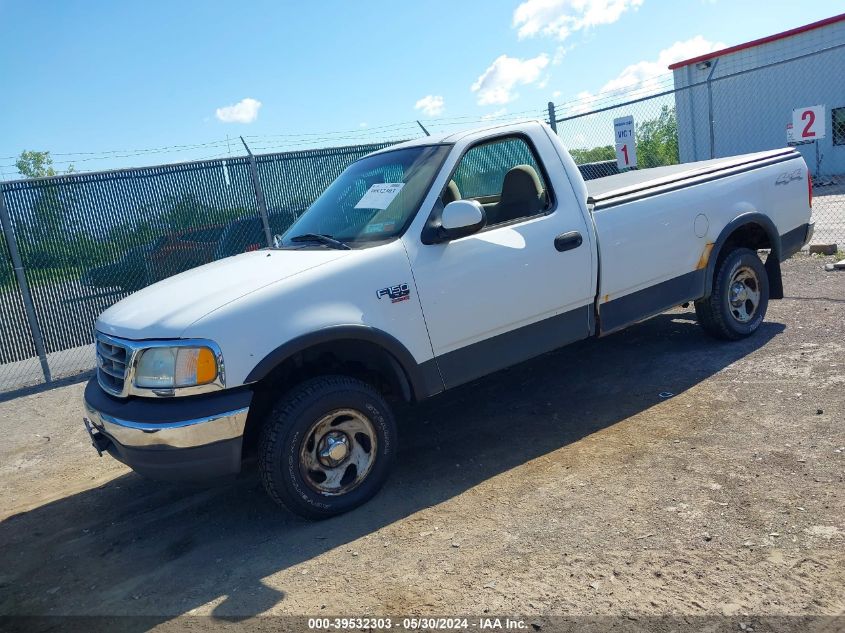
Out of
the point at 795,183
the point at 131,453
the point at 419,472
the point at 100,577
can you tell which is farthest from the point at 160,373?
the point at 795,183

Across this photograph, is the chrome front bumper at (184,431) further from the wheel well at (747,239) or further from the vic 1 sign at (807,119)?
the vic 1 sign at (807,119)

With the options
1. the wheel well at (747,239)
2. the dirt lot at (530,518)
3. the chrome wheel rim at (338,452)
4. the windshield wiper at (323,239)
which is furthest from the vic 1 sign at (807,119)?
the chrome wheel rim at (338,452)

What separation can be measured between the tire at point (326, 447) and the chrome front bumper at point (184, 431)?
0.21 meters

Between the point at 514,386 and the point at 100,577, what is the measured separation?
11.2 ft

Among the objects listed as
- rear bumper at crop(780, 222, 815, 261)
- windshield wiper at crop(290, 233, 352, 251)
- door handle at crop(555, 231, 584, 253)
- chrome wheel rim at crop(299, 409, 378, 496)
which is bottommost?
chrome wheel rim at crop(299, 409, 378, 496)

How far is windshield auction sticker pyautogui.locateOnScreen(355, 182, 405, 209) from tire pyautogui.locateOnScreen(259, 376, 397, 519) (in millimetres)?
1202

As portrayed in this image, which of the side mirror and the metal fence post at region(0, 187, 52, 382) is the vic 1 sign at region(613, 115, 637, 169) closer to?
the side mirror

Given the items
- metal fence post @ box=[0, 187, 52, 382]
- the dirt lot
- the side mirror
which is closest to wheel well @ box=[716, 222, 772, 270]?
the dirt lot

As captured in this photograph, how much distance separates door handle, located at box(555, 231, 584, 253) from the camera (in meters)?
4.63

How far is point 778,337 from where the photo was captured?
19.9ft

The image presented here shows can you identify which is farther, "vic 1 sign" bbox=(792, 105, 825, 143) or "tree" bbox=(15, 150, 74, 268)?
"vic 1 sign" bbox=(792, 105, 825, 143)

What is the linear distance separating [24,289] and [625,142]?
851 centimetres

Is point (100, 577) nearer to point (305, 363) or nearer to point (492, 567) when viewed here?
point (305, 363)

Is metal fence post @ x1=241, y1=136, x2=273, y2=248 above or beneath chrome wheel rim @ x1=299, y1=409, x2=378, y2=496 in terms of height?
above
